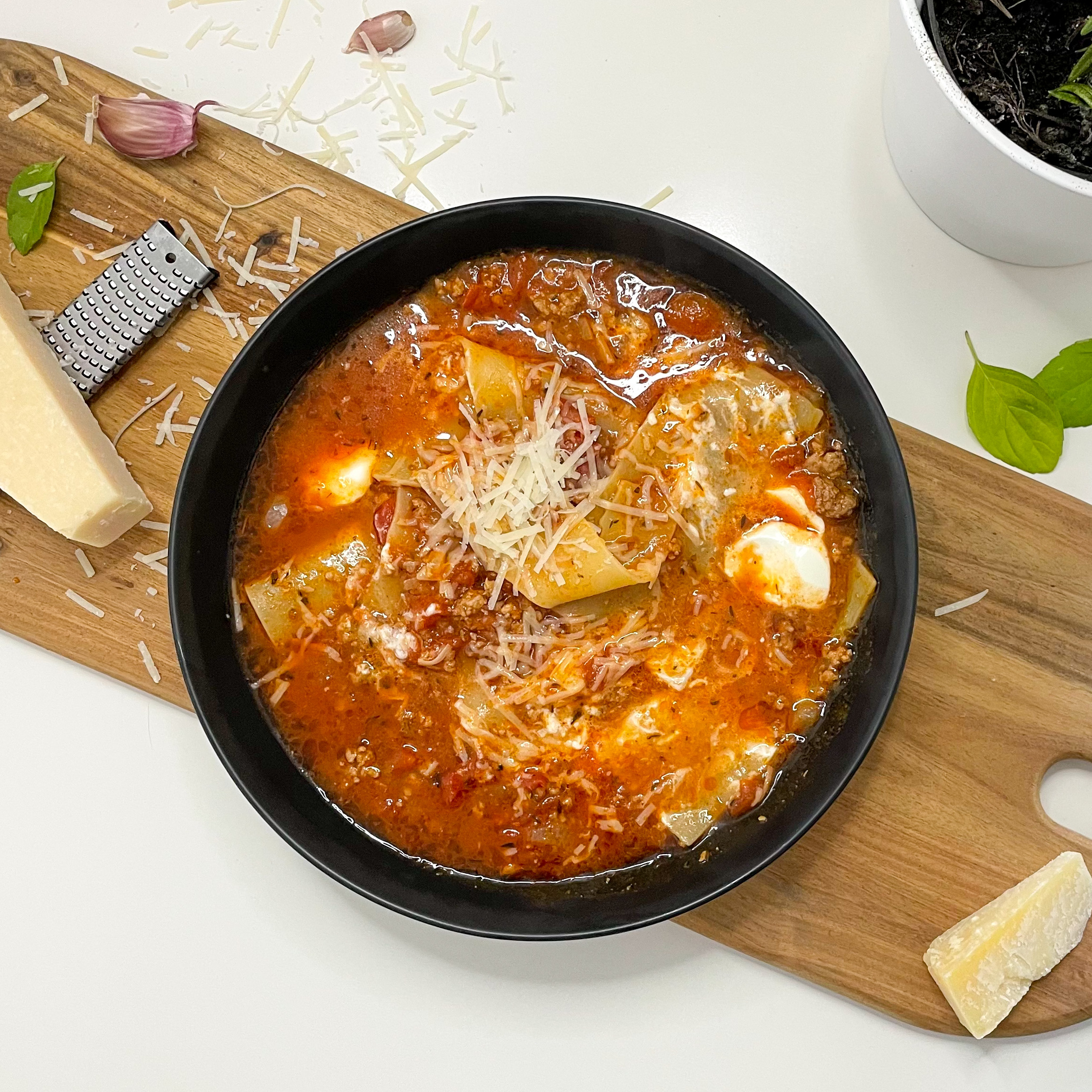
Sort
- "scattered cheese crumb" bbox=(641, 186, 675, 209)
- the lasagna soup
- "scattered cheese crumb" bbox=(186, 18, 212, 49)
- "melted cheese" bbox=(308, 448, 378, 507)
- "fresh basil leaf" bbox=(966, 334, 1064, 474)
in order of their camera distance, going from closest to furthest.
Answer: the lasagna soup, "melted cheese" bbox=(308, 448, 378, 507), "fresh basil leaf" bbox=(966, 334, 1064, 474), "scattered cheese crumb" bbox=(641, 186, 675, 209), "scattered cheese crumb" bbox=(186, 18, 212, 49)

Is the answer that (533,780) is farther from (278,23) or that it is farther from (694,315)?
(278,23)

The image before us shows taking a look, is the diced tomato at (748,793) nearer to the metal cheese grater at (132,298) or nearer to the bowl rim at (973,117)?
the bowl rim at (973,117)

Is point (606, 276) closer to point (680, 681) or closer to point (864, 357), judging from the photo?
point (864, 357)

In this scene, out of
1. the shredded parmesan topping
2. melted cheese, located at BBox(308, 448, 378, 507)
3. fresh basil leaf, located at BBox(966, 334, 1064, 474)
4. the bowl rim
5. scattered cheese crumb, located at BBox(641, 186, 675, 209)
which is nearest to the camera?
the bowl rim

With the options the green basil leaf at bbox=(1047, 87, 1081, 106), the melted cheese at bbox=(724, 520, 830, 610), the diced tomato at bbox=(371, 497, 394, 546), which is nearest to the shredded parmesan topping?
the diced tomato at bbox=(371, 497, 394, 546)

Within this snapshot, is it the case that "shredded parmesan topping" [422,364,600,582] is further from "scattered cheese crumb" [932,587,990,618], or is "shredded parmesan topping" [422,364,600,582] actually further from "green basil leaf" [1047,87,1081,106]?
"green basil leaf" [1047,87,1081,106]
